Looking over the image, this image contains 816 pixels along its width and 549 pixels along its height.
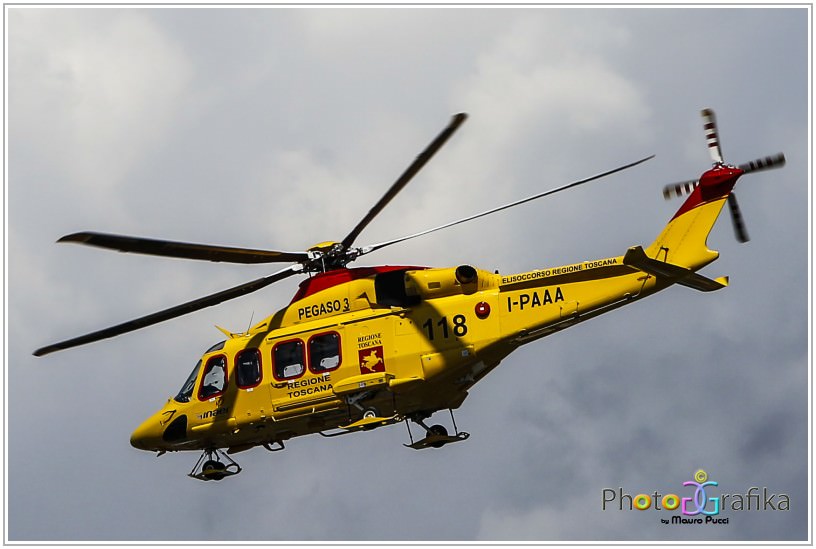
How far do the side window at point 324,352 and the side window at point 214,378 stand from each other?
2632mm

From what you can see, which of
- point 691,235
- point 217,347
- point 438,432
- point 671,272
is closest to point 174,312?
point 217,347

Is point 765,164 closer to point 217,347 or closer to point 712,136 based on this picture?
point 712,136

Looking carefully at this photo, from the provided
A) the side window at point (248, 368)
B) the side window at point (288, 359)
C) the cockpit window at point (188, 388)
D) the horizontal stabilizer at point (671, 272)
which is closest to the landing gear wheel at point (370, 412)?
the side window at point (288, 359)

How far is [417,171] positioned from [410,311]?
405 centimetres

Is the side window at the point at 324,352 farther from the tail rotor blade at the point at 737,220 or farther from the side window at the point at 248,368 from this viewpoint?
the tail rotor blade at the point at 737,220

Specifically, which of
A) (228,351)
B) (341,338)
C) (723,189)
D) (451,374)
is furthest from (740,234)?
(228,351)

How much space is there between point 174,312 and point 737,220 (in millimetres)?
12429

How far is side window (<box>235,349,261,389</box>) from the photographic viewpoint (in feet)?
91.7

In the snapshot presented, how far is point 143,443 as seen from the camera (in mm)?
29688

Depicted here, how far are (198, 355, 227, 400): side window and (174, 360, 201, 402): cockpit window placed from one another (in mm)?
333

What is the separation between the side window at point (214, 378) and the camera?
93.8 feet

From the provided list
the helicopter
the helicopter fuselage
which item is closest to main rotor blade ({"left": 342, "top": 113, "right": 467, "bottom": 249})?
the helicopter

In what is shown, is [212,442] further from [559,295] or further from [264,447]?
[559,295]

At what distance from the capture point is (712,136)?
25438 mm
